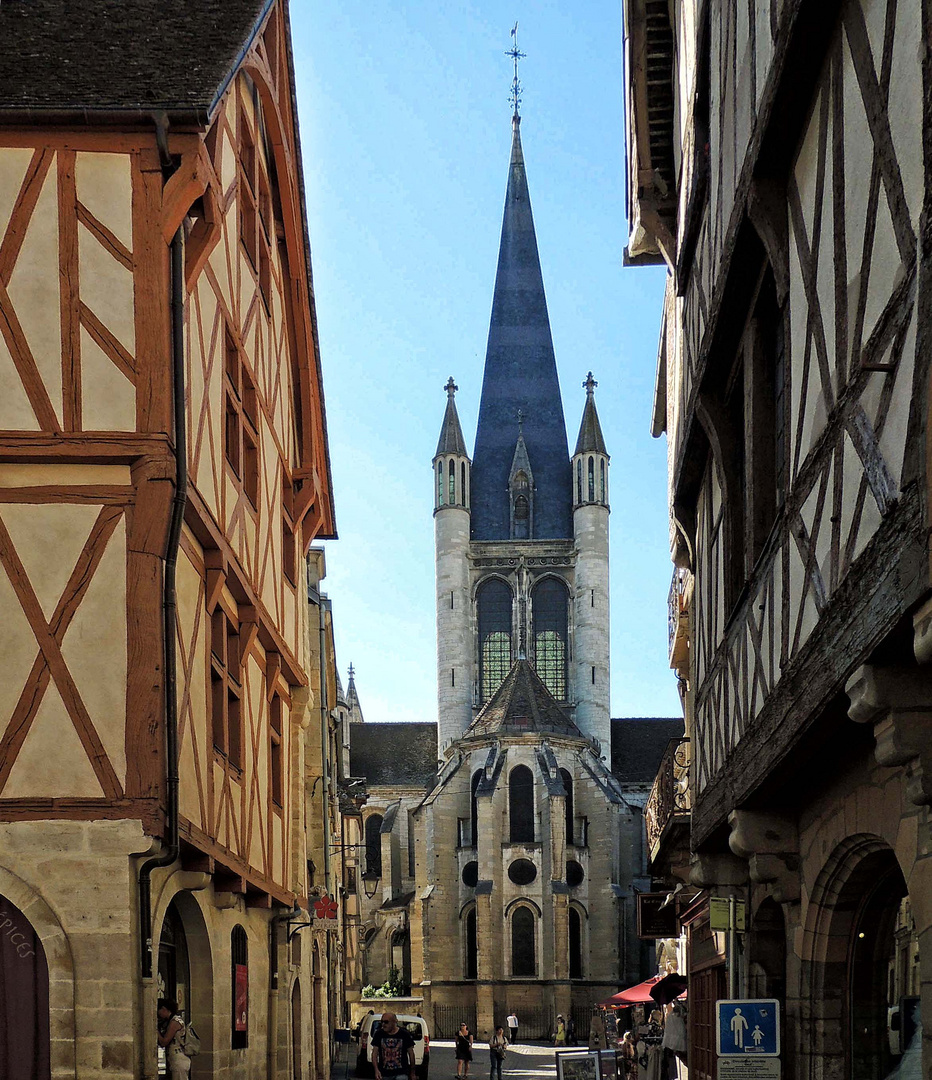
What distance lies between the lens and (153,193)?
10.4 meters

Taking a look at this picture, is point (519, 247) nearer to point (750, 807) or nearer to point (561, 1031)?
point (561, 1031)

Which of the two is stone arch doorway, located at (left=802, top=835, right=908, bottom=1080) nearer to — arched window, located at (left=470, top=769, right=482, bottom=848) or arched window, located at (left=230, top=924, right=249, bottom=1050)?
arched window, located at (left=230, top=924, right=249, bottom=1050)

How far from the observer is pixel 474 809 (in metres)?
59.6

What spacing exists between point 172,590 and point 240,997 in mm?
5021

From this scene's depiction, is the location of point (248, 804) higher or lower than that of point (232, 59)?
lower

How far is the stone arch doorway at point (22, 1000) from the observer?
31.6 ft

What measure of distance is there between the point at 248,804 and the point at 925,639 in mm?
10186

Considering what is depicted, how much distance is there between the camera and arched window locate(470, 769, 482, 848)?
194ft

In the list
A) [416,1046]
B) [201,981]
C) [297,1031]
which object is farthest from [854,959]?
[416,1046]

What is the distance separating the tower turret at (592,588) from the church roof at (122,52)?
56629 mm

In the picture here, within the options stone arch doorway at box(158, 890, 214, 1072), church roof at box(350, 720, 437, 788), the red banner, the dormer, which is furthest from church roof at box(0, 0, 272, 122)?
church roof at box(350, 720, 437, 788)

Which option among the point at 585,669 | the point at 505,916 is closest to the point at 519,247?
the point at 585,669

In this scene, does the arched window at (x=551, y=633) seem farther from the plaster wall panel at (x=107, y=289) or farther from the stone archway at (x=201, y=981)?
the plaster wall panel at (x=107, y=289)

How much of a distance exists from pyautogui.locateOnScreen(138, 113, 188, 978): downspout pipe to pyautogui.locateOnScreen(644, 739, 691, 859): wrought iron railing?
20.7 feet
